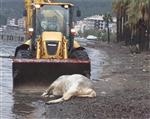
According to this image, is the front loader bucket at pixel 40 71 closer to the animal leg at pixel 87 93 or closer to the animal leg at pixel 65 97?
the animal leg at pixel 87 93

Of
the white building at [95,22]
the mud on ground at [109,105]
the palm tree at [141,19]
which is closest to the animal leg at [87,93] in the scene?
the mud on ground at [109,105]

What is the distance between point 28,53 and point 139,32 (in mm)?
33677

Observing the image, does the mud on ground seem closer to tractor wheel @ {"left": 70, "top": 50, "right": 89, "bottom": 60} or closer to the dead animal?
the dead animal

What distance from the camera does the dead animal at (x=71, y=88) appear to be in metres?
15.5

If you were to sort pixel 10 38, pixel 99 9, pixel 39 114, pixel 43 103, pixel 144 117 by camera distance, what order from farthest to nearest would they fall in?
1. pixel 99 9
2. pixel 10 38
3. pixel 43 103
4. pixel 39 114
5. pixel 144 117

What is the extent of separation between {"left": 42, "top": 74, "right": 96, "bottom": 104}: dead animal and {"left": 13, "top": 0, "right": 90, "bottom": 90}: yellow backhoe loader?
1.65 m

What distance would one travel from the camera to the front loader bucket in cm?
1817

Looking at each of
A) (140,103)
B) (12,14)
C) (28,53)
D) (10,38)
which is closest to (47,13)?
(28,53)

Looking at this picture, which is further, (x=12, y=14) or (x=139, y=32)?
(x=12, y=14)

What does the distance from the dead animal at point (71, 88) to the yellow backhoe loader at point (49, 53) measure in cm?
165

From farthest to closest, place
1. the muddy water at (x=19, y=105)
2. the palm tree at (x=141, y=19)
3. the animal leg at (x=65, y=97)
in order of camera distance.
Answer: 1. the palm tree at (x=141, y=19)
2. the animal leg at (x=65, y=97)
3. the muddy water at (x=19, y=105)

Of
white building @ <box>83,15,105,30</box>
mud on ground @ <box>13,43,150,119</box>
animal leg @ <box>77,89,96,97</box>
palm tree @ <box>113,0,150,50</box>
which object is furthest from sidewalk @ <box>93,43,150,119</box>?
white building @ <box>83,15,105,30</box>

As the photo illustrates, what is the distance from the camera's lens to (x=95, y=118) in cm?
1228

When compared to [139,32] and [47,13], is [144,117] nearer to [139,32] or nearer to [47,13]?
[47,13]
